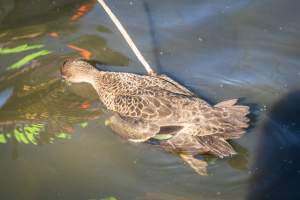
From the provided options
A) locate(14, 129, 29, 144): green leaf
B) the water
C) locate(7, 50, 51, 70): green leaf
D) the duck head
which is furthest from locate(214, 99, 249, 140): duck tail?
locate(7, 50, 51, 70): green leaf

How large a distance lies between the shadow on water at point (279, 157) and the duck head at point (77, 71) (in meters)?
2.33

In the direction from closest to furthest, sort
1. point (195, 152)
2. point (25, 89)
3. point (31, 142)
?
point (195, 152), point (31, 142), point (25, 89)

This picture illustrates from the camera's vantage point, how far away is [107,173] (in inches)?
208

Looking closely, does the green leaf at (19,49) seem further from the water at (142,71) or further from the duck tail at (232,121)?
the duck tail at (232,121)

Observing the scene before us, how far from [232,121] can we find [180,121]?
546mm

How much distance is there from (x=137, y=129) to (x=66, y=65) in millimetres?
1610

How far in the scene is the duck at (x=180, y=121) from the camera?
515 cm

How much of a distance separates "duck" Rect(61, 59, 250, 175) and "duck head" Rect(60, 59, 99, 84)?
0.87 meters

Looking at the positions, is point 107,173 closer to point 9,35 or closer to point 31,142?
point 31,142

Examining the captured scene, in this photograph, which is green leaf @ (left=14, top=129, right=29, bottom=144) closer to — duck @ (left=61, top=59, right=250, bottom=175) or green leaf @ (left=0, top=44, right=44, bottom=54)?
duck @ (left=61, top=59, right=250, bottom=175)

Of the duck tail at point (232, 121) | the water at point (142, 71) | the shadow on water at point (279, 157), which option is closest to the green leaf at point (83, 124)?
the water at point (142, 71)

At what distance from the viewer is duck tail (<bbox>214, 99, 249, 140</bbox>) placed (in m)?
5.11

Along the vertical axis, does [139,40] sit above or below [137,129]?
above

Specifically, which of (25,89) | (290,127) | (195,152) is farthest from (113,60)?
(290,127)
